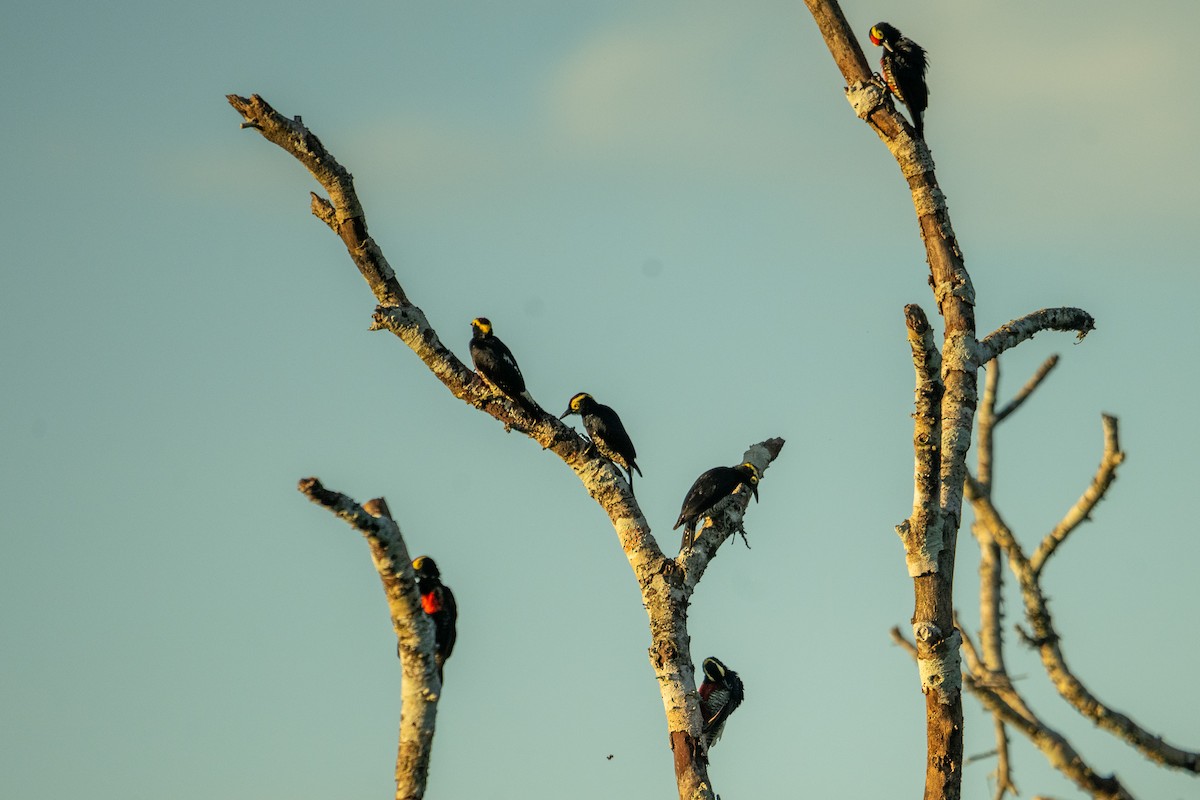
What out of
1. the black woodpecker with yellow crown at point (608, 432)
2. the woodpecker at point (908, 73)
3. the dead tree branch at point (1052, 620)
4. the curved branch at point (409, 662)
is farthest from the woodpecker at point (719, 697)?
the curved branch at point (409, 662)

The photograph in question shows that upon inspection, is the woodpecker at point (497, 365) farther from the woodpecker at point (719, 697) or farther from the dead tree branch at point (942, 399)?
the woodpecker at point (719, 697)

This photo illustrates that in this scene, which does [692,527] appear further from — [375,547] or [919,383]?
[375,547]

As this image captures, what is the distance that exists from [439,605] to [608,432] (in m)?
2.43

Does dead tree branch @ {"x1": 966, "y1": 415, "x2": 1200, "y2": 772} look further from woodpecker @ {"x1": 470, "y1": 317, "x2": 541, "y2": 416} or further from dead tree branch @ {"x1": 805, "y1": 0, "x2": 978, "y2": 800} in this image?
woodpecker @ {"x1": 470, "y1": 317, "x2": 541, "y2": 416}

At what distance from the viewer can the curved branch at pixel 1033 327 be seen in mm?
8984

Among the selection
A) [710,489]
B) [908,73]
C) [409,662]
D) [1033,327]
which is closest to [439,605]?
[710,489]

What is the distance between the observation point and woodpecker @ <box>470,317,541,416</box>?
32.0ft

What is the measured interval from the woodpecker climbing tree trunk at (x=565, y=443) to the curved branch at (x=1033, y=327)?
2156mm

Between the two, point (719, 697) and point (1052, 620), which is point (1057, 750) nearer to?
point (1052, 620)

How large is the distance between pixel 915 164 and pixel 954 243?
582 millimetres

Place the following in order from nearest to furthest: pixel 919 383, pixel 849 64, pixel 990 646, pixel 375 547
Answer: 1. pixel 375 547
2. pixel 919 383
3. pixel 849 64
4. pixel 990 646

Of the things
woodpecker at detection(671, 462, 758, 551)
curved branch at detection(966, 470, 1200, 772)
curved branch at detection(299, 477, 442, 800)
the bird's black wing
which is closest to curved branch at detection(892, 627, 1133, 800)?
curved branch at detection(966, 470, 1200, 772)

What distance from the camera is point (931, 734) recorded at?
830 centimetres

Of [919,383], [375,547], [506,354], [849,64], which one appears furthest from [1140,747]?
[506,354]
